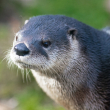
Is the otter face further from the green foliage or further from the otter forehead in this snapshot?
the green foliage

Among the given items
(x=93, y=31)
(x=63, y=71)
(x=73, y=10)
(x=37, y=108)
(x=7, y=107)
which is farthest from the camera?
(x=73, y=10)

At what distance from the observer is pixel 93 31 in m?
2.81

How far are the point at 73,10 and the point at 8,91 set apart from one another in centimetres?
306

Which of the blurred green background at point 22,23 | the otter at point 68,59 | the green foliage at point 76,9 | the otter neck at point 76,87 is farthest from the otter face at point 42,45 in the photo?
the green foliage at point 76,9

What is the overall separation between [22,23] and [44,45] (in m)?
3.89

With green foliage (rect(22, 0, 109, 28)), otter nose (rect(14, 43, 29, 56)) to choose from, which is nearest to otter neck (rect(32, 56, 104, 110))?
otter nose (rect(14, 43, 29, 56))

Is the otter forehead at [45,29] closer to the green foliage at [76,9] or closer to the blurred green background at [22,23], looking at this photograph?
the blurred green background at [22,23]

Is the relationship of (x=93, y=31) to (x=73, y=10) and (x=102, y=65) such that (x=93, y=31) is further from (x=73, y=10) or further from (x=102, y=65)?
(x=73, y=10)

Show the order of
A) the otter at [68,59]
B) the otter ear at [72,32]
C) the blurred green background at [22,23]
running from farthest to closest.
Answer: the blurred green background at [22,23], the otter ear at [72,32], the otter at [68,59]

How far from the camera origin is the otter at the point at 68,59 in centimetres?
246

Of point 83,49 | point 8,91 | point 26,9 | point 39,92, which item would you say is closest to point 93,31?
point 83,49

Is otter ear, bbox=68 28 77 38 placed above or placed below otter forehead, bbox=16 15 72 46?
below

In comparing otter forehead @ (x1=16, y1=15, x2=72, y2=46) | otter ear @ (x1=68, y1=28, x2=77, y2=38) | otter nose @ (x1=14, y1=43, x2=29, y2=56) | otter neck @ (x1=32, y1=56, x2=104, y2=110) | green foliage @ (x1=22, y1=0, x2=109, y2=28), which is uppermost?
green foliage @ (x1=22, y1=0, x2=109, y2=28)

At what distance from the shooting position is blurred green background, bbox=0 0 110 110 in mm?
4438
